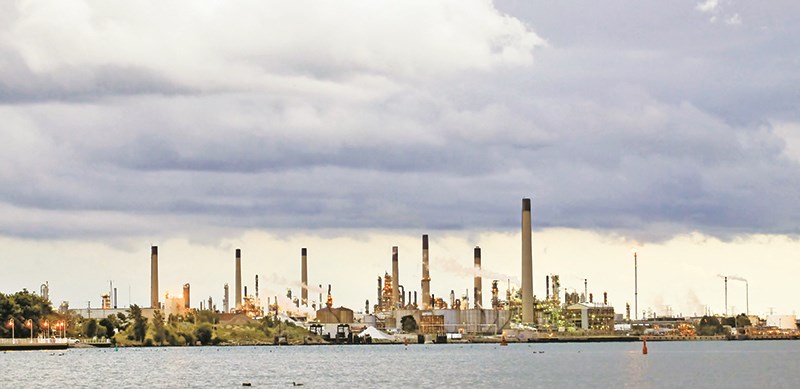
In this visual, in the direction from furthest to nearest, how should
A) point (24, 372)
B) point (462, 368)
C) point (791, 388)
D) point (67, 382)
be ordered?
1. point (462, 368)
2. point (24, 372)
3. point (67, 382)
4. point (791, 388)

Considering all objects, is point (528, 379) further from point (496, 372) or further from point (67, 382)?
point (67, 382)

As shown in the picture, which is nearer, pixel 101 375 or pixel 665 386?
pixel 665 386

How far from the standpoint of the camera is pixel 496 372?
578ft

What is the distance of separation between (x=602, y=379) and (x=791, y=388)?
86.4 ft

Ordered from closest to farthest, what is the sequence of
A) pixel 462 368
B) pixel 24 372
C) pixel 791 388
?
pixel 791 388, pixel 24 372, pixel 462 368

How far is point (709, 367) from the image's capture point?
19412 cm

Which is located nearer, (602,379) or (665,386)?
(665,386)

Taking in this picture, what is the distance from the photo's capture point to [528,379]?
6206 inches

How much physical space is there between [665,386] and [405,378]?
32.5 metres

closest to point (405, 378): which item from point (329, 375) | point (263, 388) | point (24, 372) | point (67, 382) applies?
point (329, 375)

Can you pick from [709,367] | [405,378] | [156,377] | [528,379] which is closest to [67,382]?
[156,377]

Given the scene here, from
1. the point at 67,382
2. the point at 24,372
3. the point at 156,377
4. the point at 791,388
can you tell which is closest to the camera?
the point at 791,388

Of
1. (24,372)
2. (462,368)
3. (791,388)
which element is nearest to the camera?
(791,388)

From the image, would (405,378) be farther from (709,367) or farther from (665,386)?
(709,367)
